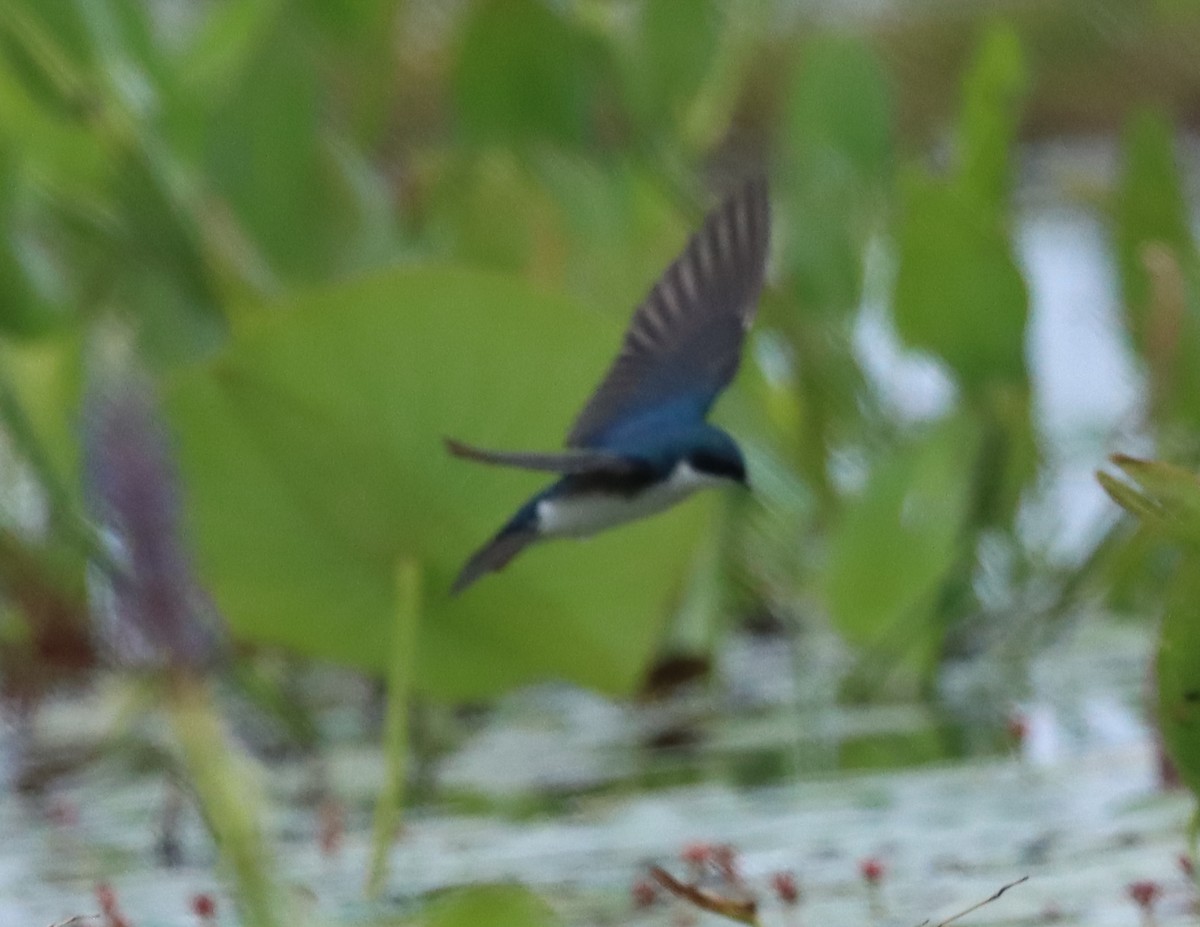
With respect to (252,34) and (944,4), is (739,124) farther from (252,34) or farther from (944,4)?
(252,34)

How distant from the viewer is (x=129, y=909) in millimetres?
932

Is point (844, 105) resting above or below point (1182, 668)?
above

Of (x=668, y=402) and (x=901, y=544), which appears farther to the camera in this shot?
(x=901, y=544)

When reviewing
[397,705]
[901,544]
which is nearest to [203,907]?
[397,705]

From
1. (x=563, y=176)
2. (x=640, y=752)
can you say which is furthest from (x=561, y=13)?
(x=640, y=752)

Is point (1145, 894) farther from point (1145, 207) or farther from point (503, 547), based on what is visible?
point (1145, 207)

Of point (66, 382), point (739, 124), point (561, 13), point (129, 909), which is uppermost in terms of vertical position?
point (739, 124)

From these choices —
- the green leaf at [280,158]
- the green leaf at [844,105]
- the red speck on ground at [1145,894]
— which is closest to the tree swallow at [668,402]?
the red speck on ground at [1145,894]

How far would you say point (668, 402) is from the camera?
2.81 feet

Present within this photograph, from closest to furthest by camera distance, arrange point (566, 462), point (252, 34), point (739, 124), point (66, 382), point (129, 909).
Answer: point (566, 462) → point (129, 909) → point (66, 382) → point (252, 34) → point (739, 124)

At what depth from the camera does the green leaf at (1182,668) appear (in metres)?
0.65

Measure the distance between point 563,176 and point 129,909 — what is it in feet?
3.13

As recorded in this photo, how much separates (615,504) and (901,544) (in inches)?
22.9

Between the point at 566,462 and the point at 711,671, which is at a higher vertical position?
the point at 711,671
